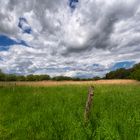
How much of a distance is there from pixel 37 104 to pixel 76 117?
512 centimetres

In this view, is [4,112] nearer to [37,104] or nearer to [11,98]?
[37,104]

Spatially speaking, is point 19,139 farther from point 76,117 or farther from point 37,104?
point 37,104

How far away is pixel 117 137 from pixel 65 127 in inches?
94.5

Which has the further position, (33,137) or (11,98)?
(11,98)

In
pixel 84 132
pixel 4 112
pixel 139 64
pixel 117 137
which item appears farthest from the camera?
pixel 139 64

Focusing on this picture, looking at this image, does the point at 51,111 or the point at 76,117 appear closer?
the point at 76,117

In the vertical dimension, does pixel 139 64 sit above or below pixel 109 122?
above

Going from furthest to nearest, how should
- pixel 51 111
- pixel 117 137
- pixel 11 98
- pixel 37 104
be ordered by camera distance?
pixel 11 98, pixel 37 104, pixel 51 111, pixel 117 137

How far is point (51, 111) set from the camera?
12219mm

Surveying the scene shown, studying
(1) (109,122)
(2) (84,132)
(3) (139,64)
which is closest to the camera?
(2) (84,132)

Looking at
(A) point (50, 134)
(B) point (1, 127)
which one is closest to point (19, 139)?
(A) point (50, 134)

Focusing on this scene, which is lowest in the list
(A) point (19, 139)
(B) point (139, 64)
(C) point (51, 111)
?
(A) point (19, 139)

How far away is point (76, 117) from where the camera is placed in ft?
34.5

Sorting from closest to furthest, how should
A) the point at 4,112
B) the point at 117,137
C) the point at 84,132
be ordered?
the point at 117,137, the point at 84,132, the point at 4,112
